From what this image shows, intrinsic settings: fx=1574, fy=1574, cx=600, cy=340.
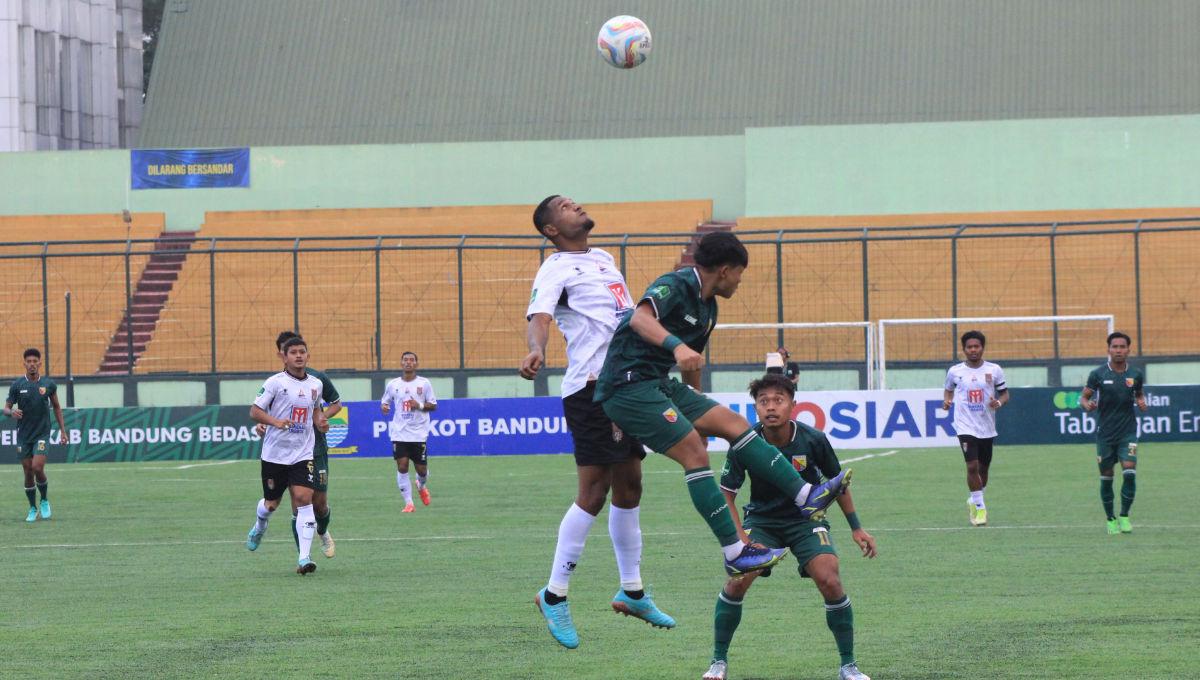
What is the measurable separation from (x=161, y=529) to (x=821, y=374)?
58.2 ft

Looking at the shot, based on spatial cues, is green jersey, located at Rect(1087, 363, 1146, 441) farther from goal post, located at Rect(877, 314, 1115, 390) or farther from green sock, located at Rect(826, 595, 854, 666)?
goal post, located at Rect(877, 314, 1115, 390)

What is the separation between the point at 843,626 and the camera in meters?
7.87

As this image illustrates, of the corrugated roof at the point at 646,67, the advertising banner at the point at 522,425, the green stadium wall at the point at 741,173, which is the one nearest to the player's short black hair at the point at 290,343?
the advertising banner at the point at 522,425

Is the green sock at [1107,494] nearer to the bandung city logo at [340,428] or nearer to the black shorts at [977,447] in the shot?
the black shorts at [977,447]

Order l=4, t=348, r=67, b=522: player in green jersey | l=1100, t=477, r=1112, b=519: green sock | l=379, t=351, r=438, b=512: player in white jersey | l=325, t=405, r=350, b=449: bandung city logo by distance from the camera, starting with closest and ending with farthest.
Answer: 1. l=1100, t=477, r=1112, b=519: green sock
2. l=4, t=348, r=67, b=522: player in green jersey
3. l=379, t=351, r=438, b=512: player in white jersey
4. l=325, t=405, r=350, b=449: bandung city logo

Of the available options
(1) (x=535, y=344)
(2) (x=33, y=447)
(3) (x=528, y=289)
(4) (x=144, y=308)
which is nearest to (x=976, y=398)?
(1) (x=535, y=344)

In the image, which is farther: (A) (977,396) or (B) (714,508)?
(A) (977,396)

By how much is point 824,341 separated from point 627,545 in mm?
24571

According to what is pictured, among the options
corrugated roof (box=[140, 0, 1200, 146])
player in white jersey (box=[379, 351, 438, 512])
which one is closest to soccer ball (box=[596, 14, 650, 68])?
player in white jersey (box=[379, 351, 438, 512])

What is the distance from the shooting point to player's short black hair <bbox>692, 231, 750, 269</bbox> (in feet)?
25.8

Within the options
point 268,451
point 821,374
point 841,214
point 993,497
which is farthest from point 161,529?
point 841,214

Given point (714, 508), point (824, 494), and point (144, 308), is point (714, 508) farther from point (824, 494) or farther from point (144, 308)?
point (144, 308)

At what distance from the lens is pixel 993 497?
1997 cm

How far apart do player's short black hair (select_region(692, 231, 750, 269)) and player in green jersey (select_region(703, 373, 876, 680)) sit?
2.21 ft
